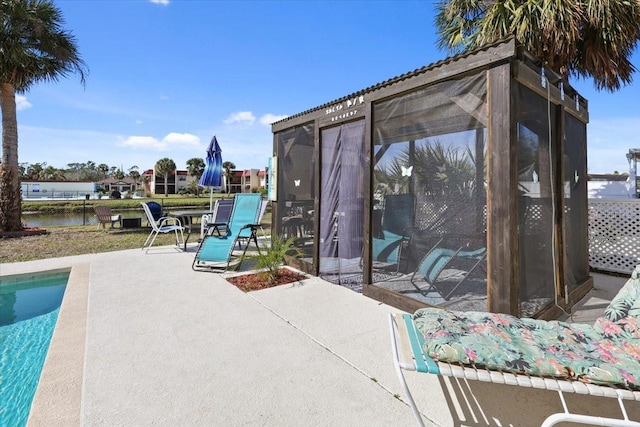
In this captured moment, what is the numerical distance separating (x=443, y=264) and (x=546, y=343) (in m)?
1.38

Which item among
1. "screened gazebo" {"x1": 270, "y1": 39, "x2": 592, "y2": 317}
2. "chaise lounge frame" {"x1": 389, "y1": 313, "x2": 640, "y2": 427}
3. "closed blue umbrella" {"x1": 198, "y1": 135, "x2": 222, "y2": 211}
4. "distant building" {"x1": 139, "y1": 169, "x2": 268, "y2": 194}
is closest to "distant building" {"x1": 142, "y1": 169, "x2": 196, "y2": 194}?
"distant building" {"x1": 139, "y1": 169, "x2": 268, "y2": 194}

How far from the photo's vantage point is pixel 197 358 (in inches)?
96.7

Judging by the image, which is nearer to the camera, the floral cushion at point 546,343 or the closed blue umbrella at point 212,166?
the floral cushion at point 546,343

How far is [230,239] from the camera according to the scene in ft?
18.2

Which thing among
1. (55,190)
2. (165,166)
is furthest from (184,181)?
(55,190)

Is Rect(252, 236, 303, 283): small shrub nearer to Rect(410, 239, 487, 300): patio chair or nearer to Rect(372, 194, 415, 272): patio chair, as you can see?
Rect(372, 194, 415, 272): patio chair

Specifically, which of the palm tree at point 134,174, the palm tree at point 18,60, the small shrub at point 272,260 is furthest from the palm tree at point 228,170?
the small shrub at point 272,260

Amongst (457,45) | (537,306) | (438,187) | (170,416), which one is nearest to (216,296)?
(170,416)

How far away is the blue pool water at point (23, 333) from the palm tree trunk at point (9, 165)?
643 cm

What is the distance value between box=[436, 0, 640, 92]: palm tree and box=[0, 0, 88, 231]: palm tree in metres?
12.0

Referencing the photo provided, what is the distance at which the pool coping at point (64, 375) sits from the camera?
1766 millimetres

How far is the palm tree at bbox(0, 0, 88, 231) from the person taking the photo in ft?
28.8

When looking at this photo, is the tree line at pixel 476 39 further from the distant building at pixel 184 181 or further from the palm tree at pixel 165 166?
the distant building at pixel 184 181

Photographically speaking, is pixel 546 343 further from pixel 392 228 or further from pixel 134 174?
pixel 134 174
